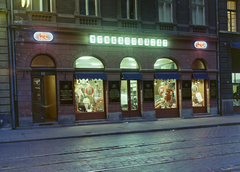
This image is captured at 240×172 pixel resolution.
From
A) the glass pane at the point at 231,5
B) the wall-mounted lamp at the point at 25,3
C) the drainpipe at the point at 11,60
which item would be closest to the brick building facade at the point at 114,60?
the drainpipe at the point at 11,60

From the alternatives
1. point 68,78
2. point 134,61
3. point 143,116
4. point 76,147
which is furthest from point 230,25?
point 76,147

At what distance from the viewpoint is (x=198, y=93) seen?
18.2 metres

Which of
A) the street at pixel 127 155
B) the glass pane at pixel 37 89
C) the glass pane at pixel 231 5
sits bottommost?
the street at pixel 127 155

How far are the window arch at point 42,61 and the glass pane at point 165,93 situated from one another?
6959mm

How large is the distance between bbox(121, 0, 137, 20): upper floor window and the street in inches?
356

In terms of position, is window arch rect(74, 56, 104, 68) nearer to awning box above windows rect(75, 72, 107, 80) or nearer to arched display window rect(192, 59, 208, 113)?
awning box above windows rect(75, 72, 107, 80)

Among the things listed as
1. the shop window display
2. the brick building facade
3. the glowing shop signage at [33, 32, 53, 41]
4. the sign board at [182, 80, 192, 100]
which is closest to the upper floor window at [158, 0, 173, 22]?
the brick building facade

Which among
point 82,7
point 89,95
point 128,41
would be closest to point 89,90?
point 89,95

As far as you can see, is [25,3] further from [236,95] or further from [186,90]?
[236,95]

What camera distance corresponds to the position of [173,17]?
1731 cm

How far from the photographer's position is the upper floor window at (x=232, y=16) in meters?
19.4

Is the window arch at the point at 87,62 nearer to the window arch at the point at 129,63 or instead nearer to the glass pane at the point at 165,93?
the window arch at the point at 129,63

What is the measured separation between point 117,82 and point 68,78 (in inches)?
119

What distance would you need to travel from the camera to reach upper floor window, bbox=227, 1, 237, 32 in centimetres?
1944
